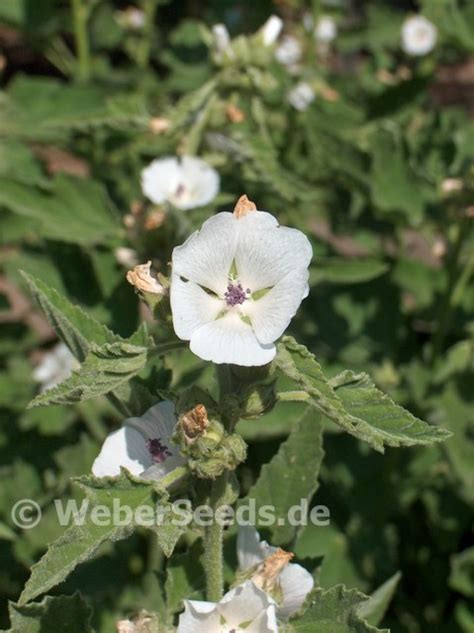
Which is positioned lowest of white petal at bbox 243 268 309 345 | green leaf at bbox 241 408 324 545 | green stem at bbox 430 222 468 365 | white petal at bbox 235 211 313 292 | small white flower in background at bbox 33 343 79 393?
small white flower in background at bbox 33 343 79 393

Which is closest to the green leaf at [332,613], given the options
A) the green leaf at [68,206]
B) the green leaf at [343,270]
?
the green leaf at [343,270]

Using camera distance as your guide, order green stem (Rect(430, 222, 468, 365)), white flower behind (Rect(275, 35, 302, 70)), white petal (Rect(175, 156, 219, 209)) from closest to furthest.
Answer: white petal (Rect(175, 156, 219, 209)) → green stem (Rect(430, 222, 468, 365)) → white flower behind (Rect(275, 35, 302, 70))

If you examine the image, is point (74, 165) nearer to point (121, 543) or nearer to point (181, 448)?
point (121, 543)

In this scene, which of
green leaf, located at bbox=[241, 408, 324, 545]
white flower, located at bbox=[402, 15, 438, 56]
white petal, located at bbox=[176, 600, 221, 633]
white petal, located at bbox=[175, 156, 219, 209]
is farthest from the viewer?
white flower, located at bbox=[402, 15, 438, 56]

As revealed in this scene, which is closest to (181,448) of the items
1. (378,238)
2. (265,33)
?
(265,33)

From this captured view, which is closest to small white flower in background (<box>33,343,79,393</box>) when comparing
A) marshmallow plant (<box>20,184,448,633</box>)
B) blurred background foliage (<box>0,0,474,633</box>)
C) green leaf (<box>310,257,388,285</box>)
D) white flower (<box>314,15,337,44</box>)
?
blurred background foliage (<box>0,0,474,633</box>)

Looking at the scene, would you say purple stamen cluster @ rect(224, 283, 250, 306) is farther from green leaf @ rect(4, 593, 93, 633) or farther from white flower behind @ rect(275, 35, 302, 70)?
white flower behind @ rect(275, 35, 302, 70)

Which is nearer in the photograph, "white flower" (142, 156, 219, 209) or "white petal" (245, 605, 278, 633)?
"white petal" (245, 605, 278, 633)
